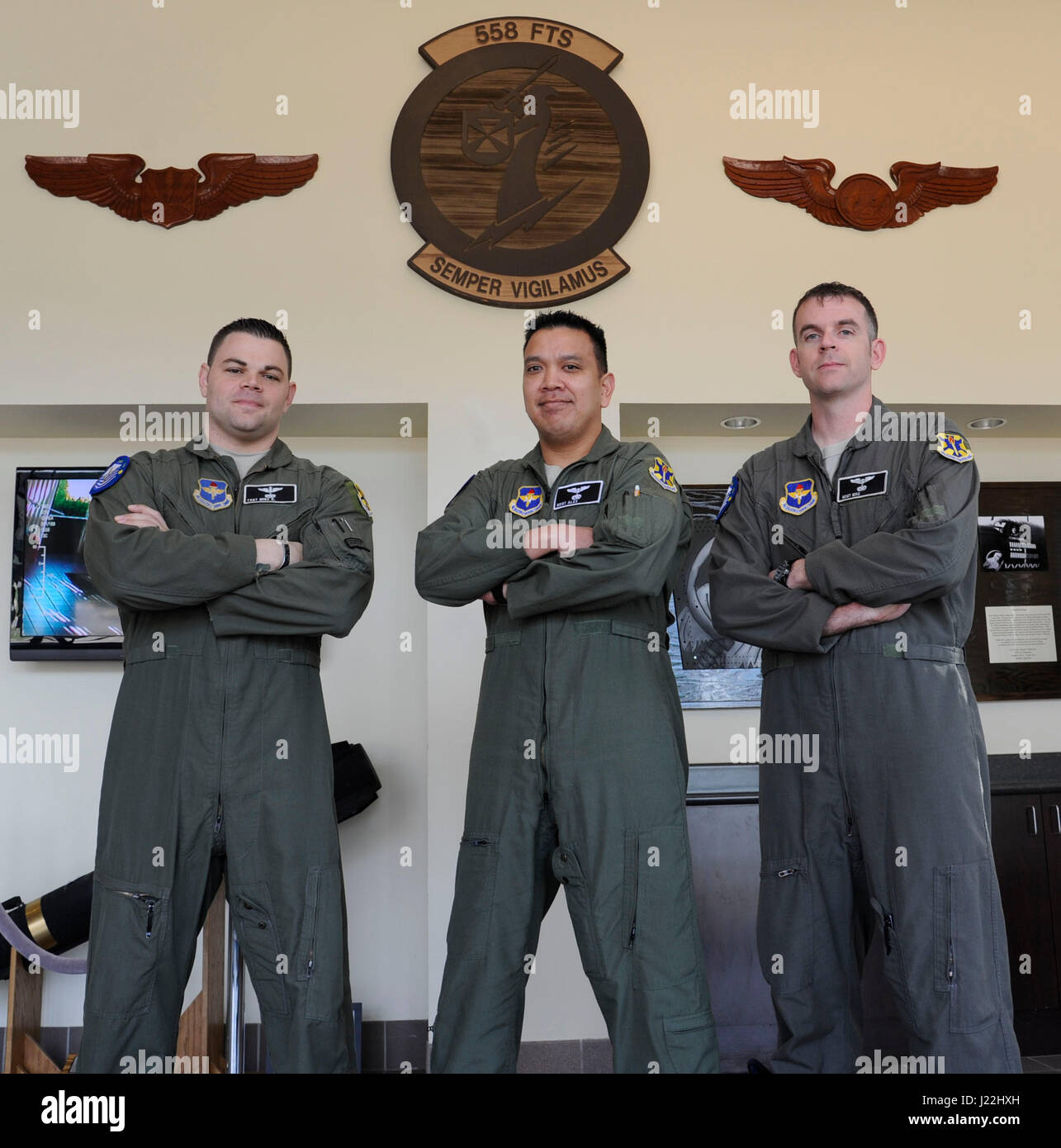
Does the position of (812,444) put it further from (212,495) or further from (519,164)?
(519,164)

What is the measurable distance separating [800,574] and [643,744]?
54 cm

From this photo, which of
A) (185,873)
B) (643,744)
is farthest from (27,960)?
(643,744)

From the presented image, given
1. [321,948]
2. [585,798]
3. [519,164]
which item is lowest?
[321,948]

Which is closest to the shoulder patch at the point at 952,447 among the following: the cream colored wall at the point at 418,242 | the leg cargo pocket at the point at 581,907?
the leg cargo pocket at the point at 581,907

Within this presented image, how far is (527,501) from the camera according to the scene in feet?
7.99

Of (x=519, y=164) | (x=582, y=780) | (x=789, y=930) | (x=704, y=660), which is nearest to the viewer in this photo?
(x=582, y=780)

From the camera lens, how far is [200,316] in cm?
375

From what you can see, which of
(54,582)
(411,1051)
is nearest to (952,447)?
(411,1051)

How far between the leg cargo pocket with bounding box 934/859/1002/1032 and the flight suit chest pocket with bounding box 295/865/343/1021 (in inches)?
47.5

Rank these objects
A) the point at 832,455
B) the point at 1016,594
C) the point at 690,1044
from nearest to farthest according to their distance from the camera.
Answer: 1. the point at 690,1044
2. the point at 832,455
3. the point at 1016,594

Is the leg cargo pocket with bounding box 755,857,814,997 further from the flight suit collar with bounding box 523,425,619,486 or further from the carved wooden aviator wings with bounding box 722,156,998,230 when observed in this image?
the carved wooden aviator wings with bounding box 722,156,998,230

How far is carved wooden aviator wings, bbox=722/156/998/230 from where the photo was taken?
3906 millimetres

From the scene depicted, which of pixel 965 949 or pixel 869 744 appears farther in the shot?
pixel 869 744

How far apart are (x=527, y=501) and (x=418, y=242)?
5.84 ft
